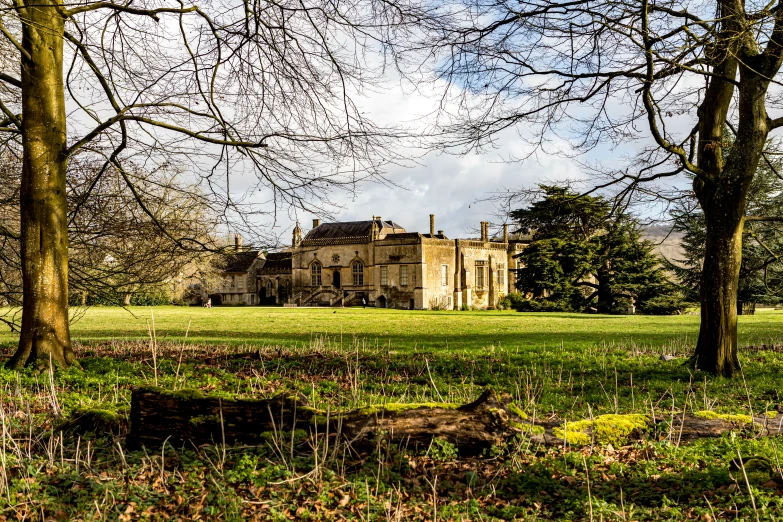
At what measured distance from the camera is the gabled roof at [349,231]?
54.3 meters

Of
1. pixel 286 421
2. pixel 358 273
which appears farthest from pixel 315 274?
pixel 286 421

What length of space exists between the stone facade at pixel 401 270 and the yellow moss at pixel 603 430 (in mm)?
44075

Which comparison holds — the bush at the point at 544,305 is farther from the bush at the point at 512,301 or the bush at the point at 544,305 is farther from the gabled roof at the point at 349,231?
the gabled roof at the point at 349,231

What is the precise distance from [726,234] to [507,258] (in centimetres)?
4653

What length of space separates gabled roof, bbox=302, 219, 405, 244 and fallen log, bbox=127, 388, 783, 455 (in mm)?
47937

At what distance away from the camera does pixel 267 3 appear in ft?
26.0

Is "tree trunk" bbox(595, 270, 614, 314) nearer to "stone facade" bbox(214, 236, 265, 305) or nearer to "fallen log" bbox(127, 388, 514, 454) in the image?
"stone facade" bbox(214, 236, 265, 305)

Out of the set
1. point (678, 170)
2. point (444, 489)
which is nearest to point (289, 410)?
point (444, 489)

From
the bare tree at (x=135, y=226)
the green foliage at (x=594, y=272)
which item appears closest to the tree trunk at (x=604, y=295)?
the green foliage at (x=594, y=272)

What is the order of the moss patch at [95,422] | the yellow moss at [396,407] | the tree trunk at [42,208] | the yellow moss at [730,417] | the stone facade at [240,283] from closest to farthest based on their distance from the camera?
the yellow moss at [396,407] < the moss patch at [95,422] < the yellow moss at [730,417] < the tree trunk at [42,208] < the stone facade at [240,283]

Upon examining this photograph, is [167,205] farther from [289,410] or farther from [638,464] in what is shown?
[638,464]

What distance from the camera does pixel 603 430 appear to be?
5.36 m

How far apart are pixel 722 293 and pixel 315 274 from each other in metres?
47.7

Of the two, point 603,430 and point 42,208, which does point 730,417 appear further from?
point 42,208
